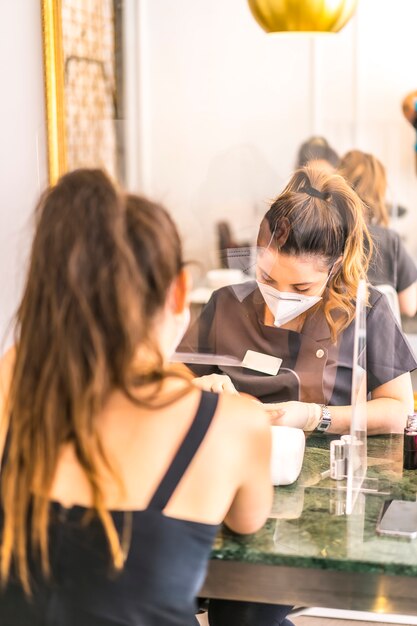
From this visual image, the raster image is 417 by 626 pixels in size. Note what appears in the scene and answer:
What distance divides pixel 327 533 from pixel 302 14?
3.69 feet

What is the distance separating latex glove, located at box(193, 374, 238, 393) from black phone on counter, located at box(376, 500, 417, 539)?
433mm

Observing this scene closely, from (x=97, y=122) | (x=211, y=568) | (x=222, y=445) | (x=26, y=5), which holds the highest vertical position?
(x=26, y=5)

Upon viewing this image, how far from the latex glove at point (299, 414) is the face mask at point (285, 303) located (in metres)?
0.18

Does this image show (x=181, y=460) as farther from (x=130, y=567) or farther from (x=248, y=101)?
(x=248, y=101)

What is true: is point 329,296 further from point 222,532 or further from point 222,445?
point 222,445

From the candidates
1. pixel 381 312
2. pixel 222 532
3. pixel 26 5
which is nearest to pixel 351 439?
pixel 222 532

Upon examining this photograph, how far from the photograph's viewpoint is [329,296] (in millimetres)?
1913

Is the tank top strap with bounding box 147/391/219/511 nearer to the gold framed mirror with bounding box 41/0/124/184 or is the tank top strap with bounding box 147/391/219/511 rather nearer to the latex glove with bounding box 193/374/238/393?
the latex glove with bounding box 193/374/238/393

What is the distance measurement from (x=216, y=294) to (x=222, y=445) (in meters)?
1.03

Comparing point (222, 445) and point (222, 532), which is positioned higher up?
point (222, 445)

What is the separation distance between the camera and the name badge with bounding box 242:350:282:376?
1.95 meters

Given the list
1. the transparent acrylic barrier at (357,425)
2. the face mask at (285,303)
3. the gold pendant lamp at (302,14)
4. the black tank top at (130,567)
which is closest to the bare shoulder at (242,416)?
the black tank top at (130,567)

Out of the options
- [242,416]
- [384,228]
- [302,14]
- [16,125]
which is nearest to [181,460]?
[242,416]

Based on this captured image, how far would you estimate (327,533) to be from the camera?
1.44 meters
